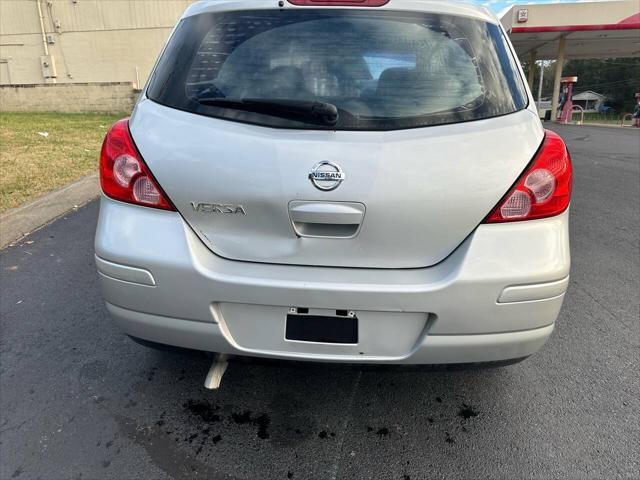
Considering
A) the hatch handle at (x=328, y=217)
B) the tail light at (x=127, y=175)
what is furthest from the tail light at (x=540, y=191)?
the tail light at (x=127, y=175)

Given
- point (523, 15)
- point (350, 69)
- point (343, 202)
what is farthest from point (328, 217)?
point (523, 15)

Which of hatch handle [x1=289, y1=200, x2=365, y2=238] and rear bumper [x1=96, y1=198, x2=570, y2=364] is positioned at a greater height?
hatch handle [x1=289, y1=200, x2=365, y2=238]

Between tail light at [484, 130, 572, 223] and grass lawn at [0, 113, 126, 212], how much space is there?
5.18m

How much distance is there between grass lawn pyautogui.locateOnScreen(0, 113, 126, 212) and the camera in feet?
19.8

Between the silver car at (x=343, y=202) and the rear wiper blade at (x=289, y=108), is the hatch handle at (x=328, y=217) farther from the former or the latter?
the rear wiper blade at (x=289, y=108)

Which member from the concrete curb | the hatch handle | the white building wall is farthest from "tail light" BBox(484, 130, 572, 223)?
the white building wall

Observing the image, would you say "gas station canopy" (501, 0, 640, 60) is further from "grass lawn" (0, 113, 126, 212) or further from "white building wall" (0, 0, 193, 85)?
"grass lawn" (0, 113, 126, 212)

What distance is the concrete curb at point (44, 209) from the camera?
4703 millimetres

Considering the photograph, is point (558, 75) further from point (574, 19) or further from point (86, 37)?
point (86, 37)

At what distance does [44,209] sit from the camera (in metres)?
5.41

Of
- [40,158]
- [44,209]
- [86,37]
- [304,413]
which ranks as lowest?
[40,158]

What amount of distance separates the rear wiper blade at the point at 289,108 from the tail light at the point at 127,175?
372 millimetres

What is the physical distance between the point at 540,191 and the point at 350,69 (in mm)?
860

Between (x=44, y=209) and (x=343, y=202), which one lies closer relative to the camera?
(x=343, y=202)
